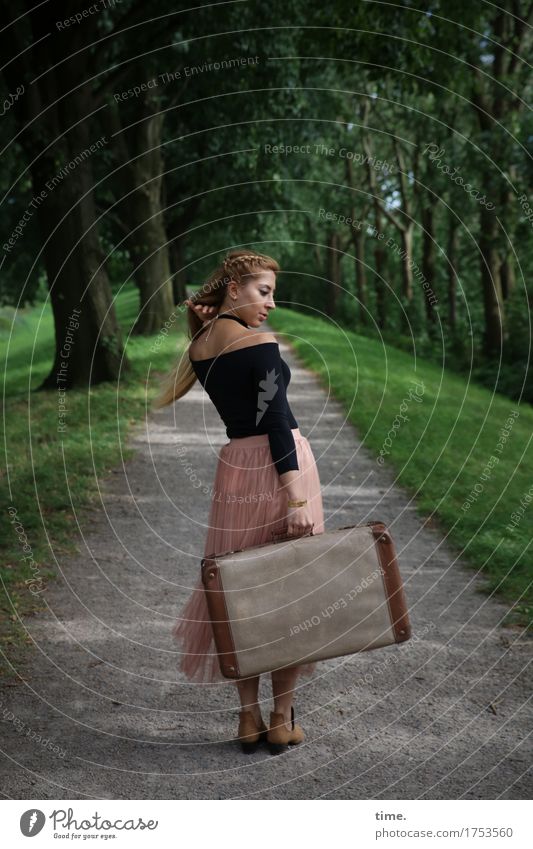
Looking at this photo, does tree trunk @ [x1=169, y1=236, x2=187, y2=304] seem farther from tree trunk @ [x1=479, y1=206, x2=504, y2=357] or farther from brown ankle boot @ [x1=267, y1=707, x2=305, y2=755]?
brown ankle boot @ [x1=267, y1=707, x2=305, y2=755]

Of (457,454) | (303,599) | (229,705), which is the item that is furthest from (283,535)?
(457,454)

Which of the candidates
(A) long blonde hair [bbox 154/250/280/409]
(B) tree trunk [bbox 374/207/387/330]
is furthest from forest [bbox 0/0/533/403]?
(A) long blonde hair [bbox 154/250/280/409]

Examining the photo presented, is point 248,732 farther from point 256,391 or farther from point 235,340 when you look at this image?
point 235,340

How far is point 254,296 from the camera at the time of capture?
397 centimetres

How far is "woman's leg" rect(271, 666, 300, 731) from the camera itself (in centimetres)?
424

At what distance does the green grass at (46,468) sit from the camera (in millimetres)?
6188

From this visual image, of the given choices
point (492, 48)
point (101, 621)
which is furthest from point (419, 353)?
point (101, 621)

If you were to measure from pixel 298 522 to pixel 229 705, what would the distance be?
1.32 metres

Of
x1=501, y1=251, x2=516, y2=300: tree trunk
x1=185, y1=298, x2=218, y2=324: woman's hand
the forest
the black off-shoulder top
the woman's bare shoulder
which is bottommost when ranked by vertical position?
the black off-shoulder top

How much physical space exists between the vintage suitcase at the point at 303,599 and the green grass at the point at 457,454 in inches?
85.6

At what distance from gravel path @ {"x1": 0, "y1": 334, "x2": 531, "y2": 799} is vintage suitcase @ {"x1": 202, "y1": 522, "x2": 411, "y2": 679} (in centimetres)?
55

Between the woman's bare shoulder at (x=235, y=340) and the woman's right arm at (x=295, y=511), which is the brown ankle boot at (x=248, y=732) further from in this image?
the woman's bare shoulder at (x=235, y=340)

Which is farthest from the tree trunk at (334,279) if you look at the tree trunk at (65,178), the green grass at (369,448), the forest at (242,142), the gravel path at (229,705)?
the gravel path at (229,705)

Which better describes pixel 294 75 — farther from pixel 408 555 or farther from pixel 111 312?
pixel 408 555
